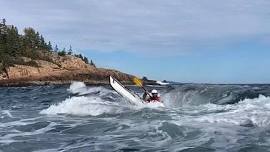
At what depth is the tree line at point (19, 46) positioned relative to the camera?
14080 centimetres

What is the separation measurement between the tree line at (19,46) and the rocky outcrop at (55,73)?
8.15 feet

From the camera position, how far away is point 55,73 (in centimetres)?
13838

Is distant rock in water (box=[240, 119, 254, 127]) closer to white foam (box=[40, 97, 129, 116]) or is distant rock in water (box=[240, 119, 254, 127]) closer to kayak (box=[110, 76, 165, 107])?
white foam (box=[40, 97, 129, 116])

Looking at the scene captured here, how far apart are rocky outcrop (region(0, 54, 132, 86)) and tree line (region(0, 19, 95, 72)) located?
2.48 m

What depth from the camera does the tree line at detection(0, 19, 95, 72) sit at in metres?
141

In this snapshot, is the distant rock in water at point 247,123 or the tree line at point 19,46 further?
the tree line at point 19,46

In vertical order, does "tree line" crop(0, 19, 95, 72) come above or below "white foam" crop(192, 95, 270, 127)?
above

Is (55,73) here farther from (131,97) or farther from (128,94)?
(131,97)

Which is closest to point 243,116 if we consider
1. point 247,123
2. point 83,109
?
point 247,123

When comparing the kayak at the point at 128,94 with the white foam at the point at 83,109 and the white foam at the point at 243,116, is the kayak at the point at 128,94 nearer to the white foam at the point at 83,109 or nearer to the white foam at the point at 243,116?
the white foam at the point at 83,109

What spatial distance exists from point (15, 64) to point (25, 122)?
113 metres

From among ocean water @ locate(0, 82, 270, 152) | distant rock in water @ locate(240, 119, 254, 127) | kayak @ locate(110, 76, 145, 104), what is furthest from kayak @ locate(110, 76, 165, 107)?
distant rock in water @ locate(240, 119, 254, 127)

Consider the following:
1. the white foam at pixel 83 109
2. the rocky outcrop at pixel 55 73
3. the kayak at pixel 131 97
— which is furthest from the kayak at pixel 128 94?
the rocky outcrop at pixel 55 73

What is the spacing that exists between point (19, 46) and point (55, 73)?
19321 millimetres
